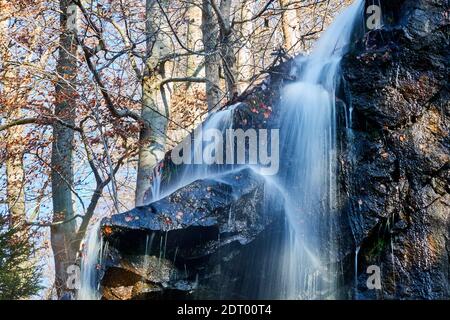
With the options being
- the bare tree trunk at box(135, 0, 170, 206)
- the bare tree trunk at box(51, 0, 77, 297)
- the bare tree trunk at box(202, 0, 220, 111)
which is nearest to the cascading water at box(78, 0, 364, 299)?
the bare tree trunk at box(135, 0, 170, 206)

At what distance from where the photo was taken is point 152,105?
1094cm

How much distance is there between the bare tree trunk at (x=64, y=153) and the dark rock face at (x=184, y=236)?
460 cm

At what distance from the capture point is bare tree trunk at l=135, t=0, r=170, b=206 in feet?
34.1

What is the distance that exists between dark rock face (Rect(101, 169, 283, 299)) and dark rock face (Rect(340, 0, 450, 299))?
3.10 ft

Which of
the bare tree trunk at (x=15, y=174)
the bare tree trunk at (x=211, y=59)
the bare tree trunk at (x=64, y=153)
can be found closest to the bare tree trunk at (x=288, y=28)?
the bare tree trunk at (x=211, y=59)

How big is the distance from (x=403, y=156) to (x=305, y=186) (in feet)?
3.26

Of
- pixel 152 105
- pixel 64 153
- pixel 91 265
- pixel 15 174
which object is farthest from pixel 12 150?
pixel 91 265

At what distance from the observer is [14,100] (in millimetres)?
11422

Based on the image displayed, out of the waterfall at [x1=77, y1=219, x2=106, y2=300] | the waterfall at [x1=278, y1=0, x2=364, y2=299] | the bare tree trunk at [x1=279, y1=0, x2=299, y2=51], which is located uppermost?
the bare tree trunk at [x1=279, y1=0, x2=299, y2=51]

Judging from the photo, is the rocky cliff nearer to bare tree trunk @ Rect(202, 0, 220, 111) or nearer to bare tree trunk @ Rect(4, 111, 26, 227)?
bare tree trunk @ Rect(202, 0, 220, 111)

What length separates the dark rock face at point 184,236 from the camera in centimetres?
553

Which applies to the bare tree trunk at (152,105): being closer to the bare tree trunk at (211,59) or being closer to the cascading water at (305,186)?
the bare tree trunk at (211,59)

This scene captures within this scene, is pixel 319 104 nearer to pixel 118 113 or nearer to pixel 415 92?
pixel 415 92
